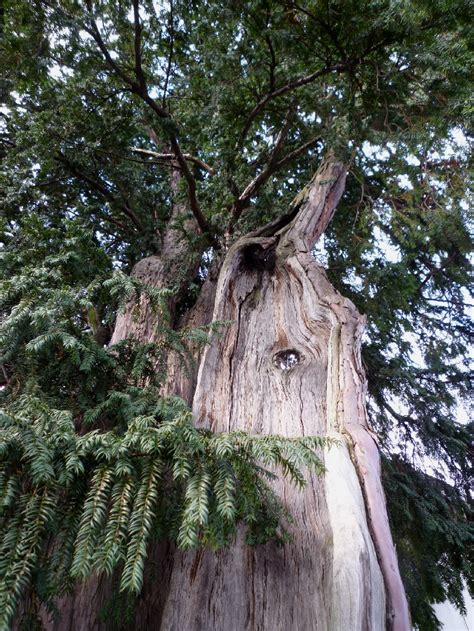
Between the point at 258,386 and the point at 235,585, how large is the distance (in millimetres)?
1054

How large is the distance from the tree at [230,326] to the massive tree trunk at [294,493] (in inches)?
0.4

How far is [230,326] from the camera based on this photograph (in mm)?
2881

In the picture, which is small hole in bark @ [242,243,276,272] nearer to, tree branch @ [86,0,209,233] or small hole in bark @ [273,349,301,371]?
tree branch @ [86,0,209,233]

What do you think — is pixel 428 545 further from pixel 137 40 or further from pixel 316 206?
pixel 137 40

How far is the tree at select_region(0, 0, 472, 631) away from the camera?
1.35m

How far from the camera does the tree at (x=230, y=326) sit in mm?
1348

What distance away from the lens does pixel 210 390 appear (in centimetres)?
241

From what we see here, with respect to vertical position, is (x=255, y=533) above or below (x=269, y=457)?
below

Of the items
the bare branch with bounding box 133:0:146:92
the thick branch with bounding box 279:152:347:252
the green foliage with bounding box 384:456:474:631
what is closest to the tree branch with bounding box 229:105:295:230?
the thick branch with bounding box 279:152:347:252

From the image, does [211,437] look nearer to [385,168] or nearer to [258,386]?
[258,386]

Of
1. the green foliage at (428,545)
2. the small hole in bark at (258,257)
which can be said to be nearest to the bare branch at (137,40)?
the small hole in bark at (258,257)

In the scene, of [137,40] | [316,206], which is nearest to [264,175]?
[316,206]

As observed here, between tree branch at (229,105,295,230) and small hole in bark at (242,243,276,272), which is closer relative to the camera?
small hole in bark at (242,243,276,272)

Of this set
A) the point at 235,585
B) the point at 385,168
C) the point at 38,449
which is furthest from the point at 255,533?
the point at 385,168
